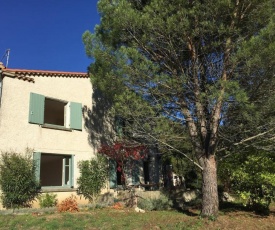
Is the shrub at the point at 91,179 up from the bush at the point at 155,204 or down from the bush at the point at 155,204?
up

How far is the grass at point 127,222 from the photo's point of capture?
8453 mm

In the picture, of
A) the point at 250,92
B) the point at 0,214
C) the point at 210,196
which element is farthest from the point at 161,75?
the point at 0,214

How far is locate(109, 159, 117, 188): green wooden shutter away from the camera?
1483 centimetres

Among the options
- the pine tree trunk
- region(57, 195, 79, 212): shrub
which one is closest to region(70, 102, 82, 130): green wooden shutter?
region(57, 195, 79, 212): shrub

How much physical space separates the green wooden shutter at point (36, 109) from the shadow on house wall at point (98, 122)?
2630 millimetres

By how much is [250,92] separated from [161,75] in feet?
10.1

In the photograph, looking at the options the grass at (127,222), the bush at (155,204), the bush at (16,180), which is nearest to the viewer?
the grass at (127,222)

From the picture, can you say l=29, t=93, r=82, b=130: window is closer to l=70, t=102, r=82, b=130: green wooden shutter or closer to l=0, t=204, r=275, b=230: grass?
l=70, t=102, r=82, b=130: green wooden shutter

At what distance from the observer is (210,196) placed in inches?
376

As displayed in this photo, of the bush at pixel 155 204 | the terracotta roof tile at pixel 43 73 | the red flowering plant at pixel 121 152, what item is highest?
the terracotta roof tile at pixel 43 73

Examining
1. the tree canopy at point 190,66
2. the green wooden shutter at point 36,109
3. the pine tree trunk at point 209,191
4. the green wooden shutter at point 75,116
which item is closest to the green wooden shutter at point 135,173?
the green wooden shutter at point 75,116

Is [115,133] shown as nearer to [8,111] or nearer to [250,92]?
[8,111]

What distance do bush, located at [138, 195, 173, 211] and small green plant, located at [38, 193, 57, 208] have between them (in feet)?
12.1

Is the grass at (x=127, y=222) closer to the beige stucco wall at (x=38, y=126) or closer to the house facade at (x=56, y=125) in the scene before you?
the house facade at (x=56, y=125)
